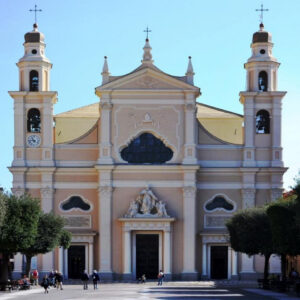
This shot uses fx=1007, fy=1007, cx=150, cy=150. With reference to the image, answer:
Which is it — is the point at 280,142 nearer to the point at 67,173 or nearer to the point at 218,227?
the point at 218,227

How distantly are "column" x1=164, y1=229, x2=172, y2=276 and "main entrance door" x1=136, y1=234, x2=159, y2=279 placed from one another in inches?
51.2

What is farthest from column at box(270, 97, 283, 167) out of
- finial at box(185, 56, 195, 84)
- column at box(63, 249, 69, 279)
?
column at box(63, 249, 69, 279)

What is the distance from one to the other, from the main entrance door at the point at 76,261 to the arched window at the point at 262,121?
1742 cm

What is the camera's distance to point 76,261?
264 feet

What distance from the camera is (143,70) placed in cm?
8031

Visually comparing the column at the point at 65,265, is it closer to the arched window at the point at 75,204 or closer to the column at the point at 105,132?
the arched window at the point at 75,204

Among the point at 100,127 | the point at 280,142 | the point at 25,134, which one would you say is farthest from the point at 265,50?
the point at 25,134

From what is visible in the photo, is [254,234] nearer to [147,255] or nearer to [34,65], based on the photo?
[147,255]

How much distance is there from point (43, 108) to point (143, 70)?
8.82 m

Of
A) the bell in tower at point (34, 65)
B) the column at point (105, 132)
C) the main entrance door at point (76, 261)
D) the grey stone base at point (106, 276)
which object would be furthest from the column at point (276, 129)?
the bell in tower at point (34, 65)

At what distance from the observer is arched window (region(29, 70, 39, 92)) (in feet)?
271

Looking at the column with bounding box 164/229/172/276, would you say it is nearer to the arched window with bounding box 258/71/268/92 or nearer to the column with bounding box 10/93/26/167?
the column with bounding box 10/93/26/167

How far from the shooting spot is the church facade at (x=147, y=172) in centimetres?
7962

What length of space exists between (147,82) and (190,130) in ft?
17.0
